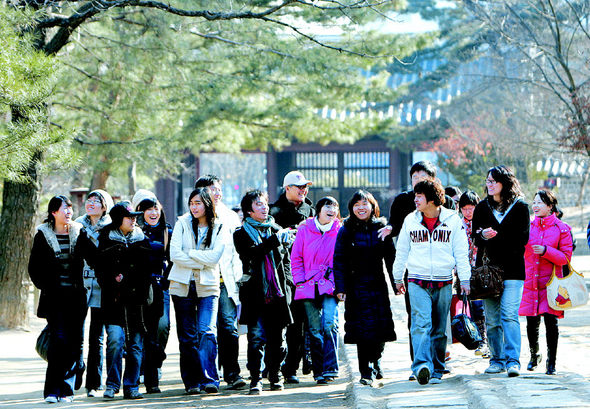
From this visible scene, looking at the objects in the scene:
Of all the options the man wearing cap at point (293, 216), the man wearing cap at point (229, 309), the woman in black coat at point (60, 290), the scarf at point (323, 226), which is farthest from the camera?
the man wearing cap at point (293, 216)

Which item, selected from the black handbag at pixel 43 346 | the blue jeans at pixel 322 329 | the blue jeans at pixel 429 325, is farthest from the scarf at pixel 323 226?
the black handbag at pixel 43 346

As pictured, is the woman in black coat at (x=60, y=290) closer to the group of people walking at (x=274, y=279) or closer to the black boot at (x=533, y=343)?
the group of people walking at (x=274, y=279)

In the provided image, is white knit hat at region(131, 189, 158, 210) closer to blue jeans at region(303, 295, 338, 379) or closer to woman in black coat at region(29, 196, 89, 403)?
woman in black coat at region(29, 196, 89, 403)

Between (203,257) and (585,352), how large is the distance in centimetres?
411

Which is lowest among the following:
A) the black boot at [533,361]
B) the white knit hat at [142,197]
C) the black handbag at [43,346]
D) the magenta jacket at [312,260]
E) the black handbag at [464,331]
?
the black boot at [533,361]

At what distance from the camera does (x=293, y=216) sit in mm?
8195

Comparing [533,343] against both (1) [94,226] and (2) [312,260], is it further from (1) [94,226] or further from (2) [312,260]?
(1) [94,226]

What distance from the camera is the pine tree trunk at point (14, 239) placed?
1182 centimetres

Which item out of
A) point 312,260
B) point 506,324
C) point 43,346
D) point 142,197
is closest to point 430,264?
point 506,324

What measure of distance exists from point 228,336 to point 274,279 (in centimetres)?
65

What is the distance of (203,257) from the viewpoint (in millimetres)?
7078

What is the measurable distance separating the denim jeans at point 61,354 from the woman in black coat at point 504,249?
10.5 ft

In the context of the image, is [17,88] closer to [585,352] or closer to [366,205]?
[366,205]

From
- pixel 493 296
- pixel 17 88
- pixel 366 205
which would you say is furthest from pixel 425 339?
pixel 17 88
